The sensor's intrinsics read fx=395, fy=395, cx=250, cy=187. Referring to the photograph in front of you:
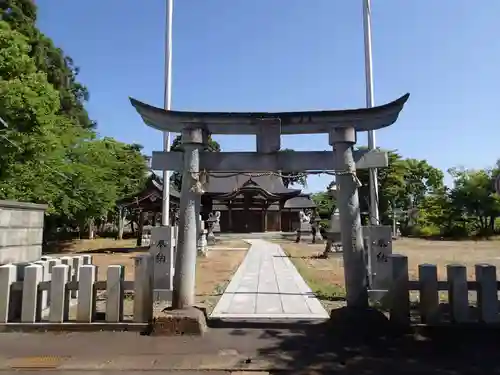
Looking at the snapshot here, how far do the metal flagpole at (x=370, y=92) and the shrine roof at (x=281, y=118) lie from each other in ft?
9.27

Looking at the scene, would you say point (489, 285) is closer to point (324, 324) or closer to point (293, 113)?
point (324, 324)

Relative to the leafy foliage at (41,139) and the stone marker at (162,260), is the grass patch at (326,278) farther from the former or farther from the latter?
the leafy foliage at (41,139)

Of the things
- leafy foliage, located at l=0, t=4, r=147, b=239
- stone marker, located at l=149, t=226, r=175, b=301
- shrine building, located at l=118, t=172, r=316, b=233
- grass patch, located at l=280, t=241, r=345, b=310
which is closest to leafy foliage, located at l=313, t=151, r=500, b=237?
shrine building, located at l=118, t=172, r=316, b=233

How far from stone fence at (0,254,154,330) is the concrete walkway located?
1.83 m

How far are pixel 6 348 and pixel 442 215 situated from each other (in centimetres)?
4604

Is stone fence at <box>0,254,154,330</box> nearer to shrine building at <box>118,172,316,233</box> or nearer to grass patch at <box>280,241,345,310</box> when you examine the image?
grass patch at <box>280,241,345,310</box>

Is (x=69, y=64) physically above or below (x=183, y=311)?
above

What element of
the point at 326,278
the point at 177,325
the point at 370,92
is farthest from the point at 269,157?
the point at 326,278

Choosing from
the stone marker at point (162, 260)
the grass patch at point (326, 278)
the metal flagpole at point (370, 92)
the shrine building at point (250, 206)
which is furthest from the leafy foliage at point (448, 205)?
the stone marker at point (162, 260)

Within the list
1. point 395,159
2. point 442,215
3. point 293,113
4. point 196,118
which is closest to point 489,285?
point 293,113

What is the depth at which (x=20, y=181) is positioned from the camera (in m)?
14.8

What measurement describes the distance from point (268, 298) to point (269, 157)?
4088mm

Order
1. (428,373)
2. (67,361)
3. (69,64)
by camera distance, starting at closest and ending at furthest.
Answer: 1. (428,373)
2. (67,361)
3. (69,64)

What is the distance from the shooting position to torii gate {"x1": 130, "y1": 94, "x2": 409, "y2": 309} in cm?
639
